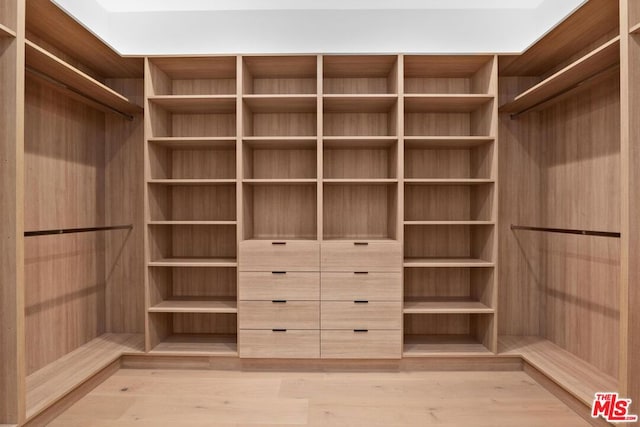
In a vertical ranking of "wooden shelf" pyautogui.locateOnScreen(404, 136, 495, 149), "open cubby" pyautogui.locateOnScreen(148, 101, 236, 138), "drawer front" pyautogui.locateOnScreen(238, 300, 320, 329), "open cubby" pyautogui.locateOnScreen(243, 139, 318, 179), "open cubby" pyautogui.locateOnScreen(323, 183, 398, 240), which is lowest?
"drawer front" pyautogui.locateOnScreen(238, 300, 320, 329)

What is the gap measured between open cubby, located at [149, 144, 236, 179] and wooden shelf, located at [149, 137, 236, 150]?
74 millimetres

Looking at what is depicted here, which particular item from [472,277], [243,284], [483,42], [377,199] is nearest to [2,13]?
[243,284]

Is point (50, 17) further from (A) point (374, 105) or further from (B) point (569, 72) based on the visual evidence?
(B) point (569, 72)

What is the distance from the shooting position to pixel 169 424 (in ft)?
6.96

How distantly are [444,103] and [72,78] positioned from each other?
2591 mm

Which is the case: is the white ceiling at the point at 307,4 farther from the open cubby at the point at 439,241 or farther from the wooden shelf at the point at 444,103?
the open cubby at the point at 439,241

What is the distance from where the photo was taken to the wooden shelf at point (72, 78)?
6.81ft

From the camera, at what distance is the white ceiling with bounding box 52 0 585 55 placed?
3201 mm

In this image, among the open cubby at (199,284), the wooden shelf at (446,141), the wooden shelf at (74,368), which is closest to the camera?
the wooden shelf at (74,368)

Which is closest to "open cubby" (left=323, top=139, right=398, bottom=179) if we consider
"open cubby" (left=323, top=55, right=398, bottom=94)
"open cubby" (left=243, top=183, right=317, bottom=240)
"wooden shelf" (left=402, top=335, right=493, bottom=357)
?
"open cubby" (left=243, top=183, right=317, bottom=240)

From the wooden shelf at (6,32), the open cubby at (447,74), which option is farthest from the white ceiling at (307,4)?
the wooden shelf at (6,32)

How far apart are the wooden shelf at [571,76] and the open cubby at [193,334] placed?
284 centimetres

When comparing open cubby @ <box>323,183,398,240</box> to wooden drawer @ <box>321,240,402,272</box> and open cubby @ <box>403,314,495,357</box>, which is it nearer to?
wooden drawer @ <box>321,240,402,272</box>

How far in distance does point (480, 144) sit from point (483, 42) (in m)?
0.93
